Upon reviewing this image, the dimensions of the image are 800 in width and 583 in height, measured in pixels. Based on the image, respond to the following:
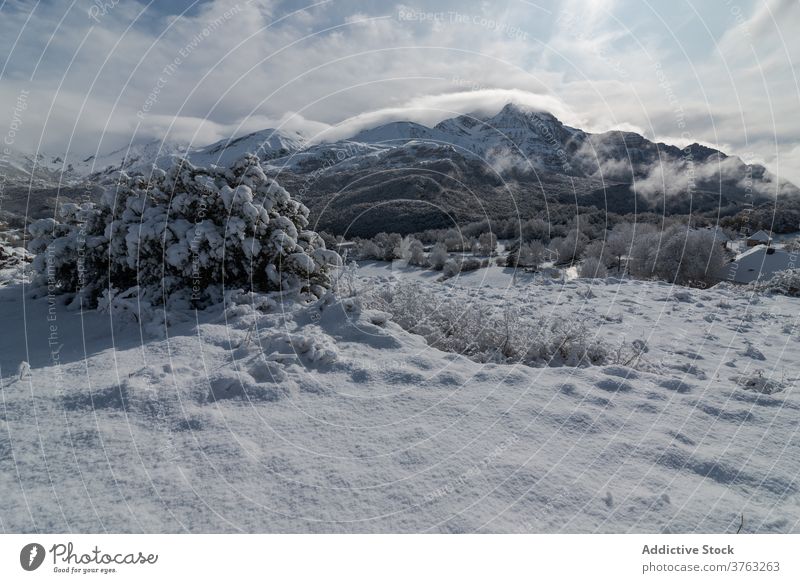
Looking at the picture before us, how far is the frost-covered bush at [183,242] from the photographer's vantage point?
745 cm

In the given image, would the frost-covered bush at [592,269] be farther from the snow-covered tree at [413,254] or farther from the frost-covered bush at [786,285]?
the snow-covered tree at [413,254]

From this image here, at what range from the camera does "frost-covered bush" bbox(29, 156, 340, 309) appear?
24.4 ft

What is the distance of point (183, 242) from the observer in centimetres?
738

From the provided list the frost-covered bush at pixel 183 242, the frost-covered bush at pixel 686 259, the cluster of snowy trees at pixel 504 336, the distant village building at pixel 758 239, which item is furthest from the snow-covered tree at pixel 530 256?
the distant village building at pixel 758 239

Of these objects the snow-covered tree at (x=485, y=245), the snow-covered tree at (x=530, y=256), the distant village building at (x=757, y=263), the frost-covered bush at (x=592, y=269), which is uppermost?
the snow-covered tree at (x=485, y=245)

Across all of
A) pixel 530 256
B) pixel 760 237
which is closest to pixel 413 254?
pixel 530 256

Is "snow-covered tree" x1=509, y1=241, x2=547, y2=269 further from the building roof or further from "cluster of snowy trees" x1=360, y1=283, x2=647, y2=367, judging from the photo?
the building roof

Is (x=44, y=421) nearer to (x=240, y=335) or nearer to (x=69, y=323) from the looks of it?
(x=240, y=335)

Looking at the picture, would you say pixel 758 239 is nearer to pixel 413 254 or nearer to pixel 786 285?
pixel 786 285

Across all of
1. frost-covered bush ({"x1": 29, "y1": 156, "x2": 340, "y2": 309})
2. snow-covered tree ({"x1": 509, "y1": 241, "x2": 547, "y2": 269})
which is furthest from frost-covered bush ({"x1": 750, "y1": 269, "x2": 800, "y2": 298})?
frost-covered bush ({"x1": 29, "y1": 156, "x2": 340, "y2": 309})

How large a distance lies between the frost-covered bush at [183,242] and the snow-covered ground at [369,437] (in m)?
1.73

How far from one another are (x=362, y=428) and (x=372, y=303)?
13.0ft

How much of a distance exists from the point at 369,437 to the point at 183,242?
5.60 metres

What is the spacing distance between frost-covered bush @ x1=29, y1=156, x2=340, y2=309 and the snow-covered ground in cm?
173
